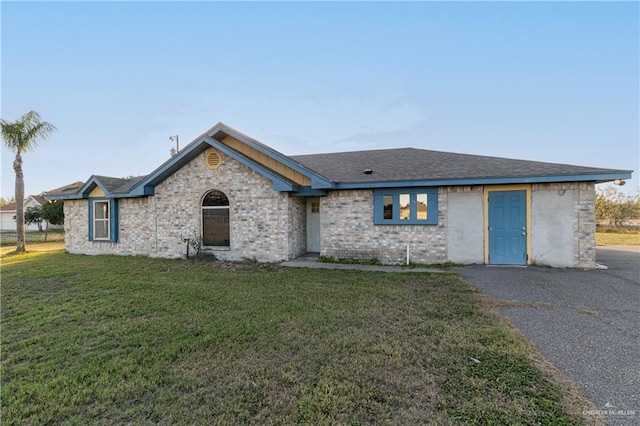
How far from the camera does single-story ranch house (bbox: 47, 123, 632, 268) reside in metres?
8.60

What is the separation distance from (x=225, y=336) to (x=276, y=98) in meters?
15.3

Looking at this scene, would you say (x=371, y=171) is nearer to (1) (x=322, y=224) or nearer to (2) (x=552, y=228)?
(1) (x=322, y=224)

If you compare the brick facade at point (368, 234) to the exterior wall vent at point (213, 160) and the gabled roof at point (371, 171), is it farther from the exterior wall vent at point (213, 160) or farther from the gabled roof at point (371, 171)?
the exterior wall vent at point (213, 160)

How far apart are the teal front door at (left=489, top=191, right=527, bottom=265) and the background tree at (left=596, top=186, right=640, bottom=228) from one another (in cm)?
2526

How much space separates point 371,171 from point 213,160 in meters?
6.06

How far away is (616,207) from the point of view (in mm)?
24859

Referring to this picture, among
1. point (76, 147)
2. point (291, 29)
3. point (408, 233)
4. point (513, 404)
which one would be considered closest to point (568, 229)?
point (408, 233)

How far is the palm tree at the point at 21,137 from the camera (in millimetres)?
13320

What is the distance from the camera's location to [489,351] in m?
3.49

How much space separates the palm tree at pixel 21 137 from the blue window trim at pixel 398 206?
55.0 ft

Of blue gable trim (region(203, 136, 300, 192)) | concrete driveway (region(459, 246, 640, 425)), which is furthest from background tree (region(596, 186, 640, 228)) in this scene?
blue gable trim (region(203, 136, 300, 192))

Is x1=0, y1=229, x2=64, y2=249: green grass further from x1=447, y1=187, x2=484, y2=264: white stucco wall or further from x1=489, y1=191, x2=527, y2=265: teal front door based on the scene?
x1=489, y1=191, x2=527, y2=265: teal front door

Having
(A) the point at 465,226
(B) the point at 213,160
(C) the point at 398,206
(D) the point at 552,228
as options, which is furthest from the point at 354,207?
(D) the point at 552,228

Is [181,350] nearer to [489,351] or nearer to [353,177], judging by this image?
[489,351]
